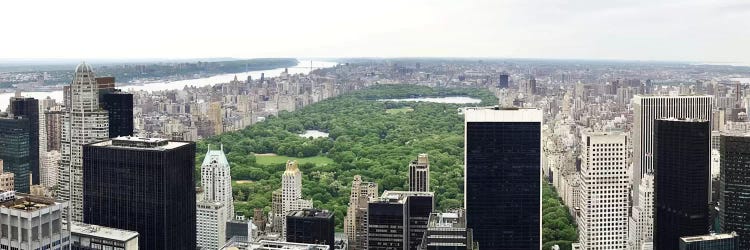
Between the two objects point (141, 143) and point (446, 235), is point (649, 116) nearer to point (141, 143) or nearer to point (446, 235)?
point (446, 235)

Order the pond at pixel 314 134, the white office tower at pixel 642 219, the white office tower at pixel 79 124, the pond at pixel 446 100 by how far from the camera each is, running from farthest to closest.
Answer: the pond at pixel 314 134 < the pond at pixel 446 100 < the white office tower at pixel 79 124 < the white office tower at pixel 642 219

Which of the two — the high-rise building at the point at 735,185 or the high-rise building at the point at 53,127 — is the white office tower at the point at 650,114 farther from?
the high-rise building at the point at 53,127

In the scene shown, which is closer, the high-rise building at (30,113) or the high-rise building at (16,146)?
the high-rise building at (16,146)

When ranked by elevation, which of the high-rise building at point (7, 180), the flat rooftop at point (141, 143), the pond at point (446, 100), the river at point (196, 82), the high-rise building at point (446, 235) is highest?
the river at point (196, 82)

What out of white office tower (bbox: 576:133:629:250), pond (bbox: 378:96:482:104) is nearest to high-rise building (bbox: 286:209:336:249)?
white office tower (bbox: 576:133:629:250)

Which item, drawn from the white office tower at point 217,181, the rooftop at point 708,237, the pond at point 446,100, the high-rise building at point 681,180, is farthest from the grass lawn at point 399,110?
the rooftop at point 708,237

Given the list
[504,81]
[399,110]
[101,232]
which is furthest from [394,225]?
[399,110]
